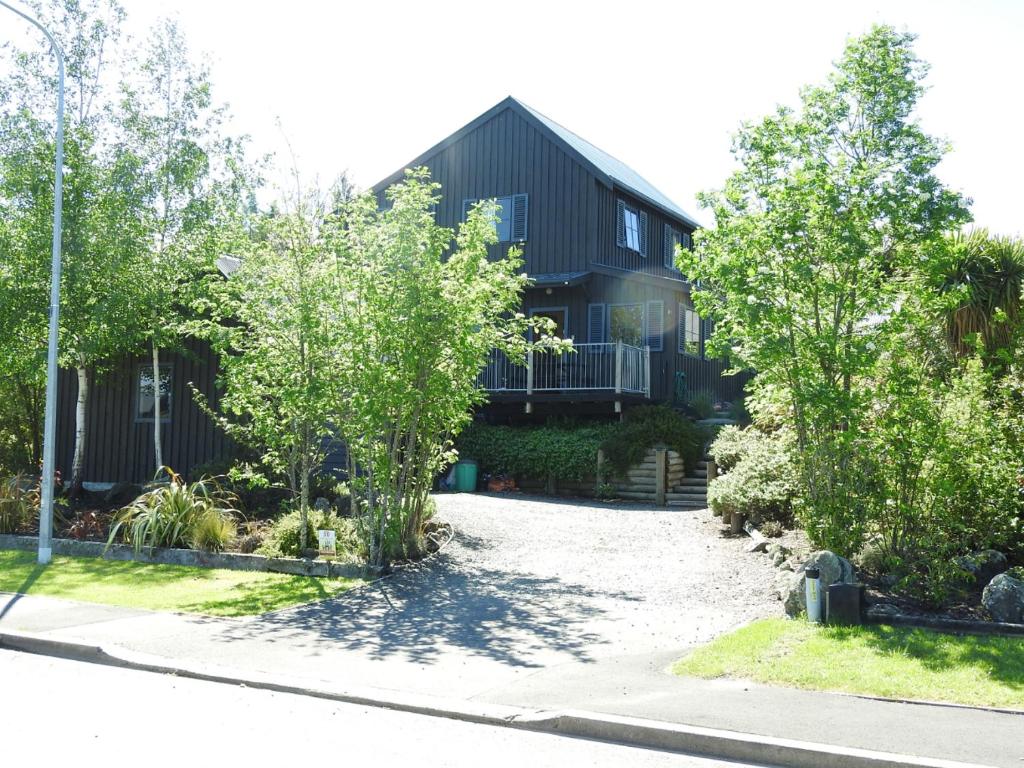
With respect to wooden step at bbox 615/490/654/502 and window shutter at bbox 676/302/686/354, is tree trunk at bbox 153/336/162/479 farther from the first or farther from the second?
window shutter at bbox 676/302/686/354

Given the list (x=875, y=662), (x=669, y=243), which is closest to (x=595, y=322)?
(x=669, y=243)

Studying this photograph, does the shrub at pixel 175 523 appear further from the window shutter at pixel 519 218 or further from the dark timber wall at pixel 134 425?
the window shutter at pixel 519 218

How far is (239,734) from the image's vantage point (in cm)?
564

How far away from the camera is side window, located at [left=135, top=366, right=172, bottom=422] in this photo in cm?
1986

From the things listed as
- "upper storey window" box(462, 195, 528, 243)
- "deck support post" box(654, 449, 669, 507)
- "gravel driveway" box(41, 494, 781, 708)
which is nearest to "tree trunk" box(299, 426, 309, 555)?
"gravel driveway" box(41, 494, 781, 708)

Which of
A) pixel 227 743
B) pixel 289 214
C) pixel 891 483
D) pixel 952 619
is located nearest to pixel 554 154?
pixel 289 214

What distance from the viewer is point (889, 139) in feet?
32.5

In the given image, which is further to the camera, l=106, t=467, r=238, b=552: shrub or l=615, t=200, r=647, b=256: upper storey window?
l=615, t=200, r=647, b=256: upper storey window

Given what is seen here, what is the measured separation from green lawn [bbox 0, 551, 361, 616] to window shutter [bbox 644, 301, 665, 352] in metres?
15.1

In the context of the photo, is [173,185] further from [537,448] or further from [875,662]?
[875,662]

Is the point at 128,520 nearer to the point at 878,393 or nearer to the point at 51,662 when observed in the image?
the point at 51,662

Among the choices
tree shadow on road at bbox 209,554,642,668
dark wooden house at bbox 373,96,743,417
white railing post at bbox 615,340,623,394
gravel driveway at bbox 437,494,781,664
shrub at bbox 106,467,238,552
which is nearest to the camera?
tree shadow on road at bbox 209,554,642,668

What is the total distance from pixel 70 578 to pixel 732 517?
970cm

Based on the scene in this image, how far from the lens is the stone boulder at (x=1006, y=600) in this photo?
802cm
